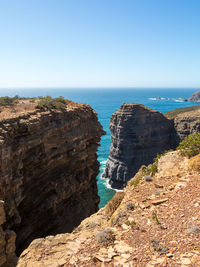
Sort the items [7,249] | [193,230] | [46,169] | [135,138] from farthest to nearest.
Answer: [135,138]
[46,169]
[7,249]
[193,230]

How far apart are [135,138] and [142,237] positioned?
188ft

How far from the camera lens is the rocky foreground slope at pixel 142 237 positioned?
278 inches

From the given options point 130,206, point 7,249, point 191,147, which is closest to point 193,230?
point 130,206

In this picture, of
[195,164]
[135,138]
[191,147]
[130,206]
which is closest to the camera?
[130,206]

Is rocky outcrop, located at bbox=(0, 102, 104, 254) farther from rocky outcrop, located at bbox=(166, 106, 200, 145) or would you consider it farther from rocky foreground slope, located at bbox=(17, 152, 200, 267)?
rocky outcrop, located at bbox=(166, 106, 200, 145)

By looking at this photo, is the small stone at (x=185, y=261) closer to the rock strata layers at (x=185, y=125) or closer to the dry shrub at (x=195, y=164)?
the dry shrub at (x=195, y=164)

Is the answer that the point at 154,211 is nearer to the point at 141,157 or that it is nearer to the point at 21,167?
the point at 21,167

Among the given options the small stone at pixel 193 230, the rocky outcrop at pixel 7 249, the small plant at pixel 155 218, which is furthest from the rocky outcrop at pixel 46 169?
the small stone at pixel 193 230

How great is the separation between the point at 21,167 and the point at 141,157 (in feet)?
165

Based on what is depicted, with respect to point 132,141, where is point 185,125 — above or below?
above

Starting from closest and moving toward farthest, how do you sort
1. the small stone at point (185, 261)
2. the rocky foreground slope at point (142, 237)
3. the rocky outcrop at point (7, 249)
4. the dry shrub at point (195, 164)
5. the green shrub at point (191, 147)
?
the small stone at point (185, 261) → the rocky foreground slope at point (142, 237) → the dry shrub at point (195, 164) → the rocky outcrop at point (7, 249) → the green shrub at point (191, 147)

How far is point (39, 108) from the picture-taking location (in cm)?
2298

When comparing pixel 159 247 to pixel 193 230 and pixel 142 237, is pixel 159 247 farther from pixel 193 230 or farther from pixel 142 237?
pixel 193 230

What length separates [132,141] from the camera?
6456 cm
